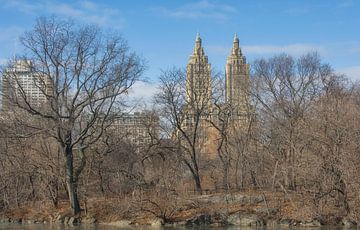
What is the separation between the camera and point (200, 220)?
37.0 metres

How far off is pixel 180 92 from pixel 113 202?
13.4m

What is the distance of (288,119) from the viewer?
4444 cm

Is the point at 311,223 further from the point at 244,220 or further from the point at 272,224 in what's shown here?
the point at 244,220

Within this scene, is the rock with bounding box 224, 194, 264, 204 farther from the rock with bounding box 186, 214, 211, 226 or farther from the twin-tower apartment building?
the twin-tower apartment building

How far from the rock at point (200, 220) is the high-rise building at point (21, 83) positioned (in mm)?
12741

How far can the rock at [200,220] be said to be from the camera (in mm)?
36500

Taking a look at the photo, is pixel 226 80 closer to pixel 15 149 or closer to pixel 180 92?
pixel 180 92

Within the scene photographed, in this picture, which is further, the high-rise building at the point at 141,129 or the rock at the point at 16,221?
the high-rise building at the point at 141,129

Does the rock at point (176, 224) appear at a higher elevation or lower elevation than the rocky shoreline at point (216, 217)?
lower

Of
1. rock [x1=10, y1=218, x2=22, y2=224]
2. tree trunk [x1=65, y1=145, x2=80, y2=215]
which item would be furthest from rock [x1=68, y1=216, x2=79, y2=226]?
rock [x1=10, y1=218, x2=22, y2=224]

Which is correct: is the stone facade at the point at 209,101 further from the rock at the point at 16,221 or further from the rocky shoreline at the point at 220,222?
the rock at the point at 16,221

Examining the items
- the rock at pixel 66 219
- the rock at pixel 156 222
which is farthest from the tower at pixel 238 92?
the rock at pixel 66 219

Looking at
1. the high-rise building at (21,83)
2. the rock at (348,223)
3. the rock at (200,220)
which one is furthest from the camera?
the high-rise building at (21,83)

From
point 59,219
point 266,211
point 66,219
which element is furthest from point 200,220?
point 59,219
